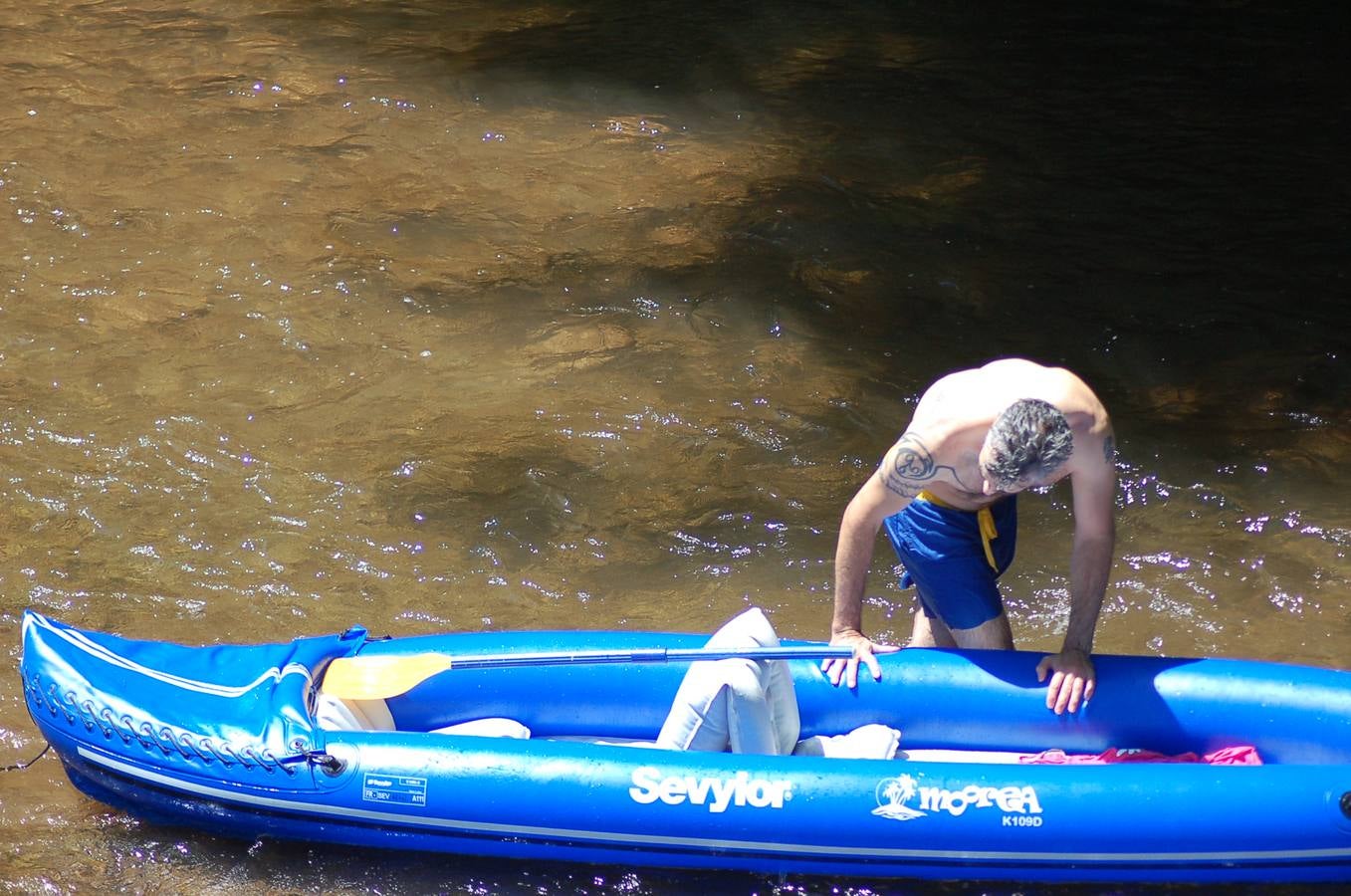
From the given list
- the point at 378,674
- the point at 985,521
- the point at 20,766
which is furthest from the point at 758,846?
the point at 20,766

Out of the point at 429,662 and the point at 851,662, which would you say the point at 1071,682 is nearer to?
→ the point at 851,662

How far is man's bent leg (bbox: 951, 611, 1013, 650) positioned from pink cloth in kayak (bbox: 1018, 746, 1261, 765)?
30 centimetres

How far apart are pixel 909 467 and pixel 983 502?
256 mm

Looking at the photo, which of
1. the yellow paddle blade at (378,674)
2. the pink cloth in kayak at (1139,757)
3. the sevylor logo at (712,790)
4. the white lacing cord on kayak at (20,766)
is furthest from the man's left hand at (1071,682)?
the white lacing cord on kayak at (20,766)

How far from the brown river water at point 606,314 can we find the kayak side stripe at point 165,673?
16.8 inches

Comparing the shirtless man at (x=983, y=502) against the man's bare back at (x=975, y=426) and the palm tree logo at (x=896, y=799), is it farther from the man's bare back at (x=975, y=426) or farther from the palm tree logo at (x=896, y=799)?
the palm tree logo at (x=896, y=799)

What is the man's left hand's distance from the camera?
349cm

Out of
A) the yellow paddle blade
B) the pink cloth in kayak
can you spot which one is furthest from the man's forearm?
the yellow paddle blade

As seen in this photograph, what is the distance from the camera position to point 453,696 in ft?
12.2

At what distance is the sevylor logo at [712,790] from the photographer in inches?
128

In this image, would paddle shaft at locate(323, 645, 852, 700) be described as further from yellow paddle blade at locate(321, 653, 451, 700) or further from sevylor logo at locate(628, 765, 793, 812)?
sevylor logo at locate(628, 765, 793, 812)

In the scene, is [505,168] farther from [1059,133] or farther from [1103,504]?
[1103,504]

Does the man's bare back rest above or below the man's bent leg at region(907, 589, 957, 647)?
above

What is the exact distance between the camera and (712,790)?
3264mm
